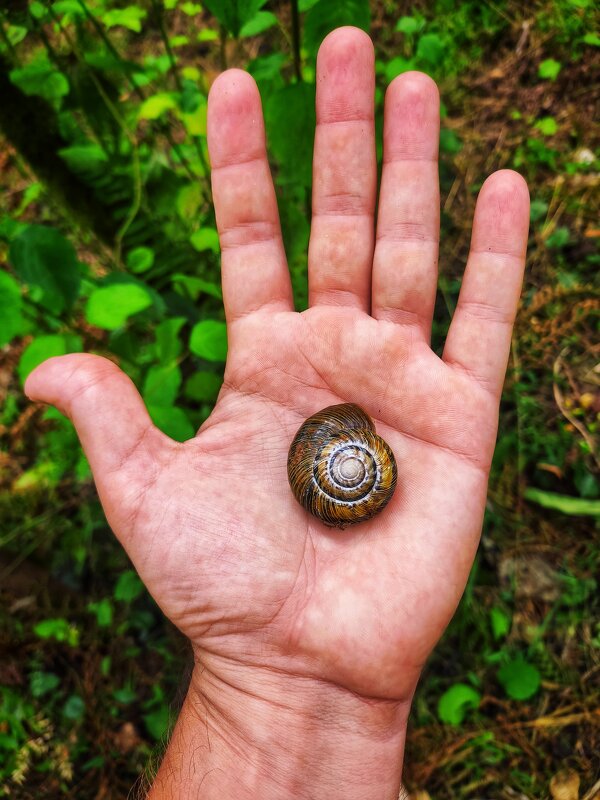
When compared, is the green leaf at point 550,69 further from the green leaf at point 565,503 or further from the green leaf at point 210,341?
the green leaf at point 210,341

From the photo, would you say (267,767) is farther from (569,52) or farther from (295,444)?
(569,52)

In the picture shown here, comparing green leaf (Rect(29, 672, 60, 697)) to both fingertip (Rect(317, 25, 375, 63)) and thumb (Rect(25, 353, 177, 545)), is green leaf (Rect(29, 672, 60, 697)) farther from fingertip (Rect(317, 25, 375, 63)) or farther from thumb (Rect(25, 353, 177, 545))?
fingertip (Rect(317, 25, 375, 63))

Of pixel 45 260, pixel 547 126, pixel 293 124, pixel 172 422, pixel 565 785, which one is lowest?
pixel 565 785

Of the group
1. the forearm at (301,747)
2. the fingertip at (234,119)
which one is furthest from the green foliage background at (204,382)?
the forearm at (301,747)

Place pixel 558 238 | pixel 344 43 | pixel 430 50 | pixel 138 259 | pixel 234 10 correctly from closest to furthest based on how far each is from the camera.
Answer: pixel 234 10 < pixel 344 43 < pixel 138 259 < pixel 430 50 < pixel 558 238

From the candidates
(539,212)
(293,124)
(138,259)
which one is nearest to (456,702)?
(138,259)

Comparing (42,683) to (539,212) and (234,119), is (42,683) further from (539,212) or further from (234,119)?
(539,212)

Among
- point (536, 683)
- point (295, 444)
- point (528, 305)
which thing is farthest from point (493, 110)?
point (536, 683)

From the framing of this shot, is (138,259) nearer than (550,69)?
Yes
